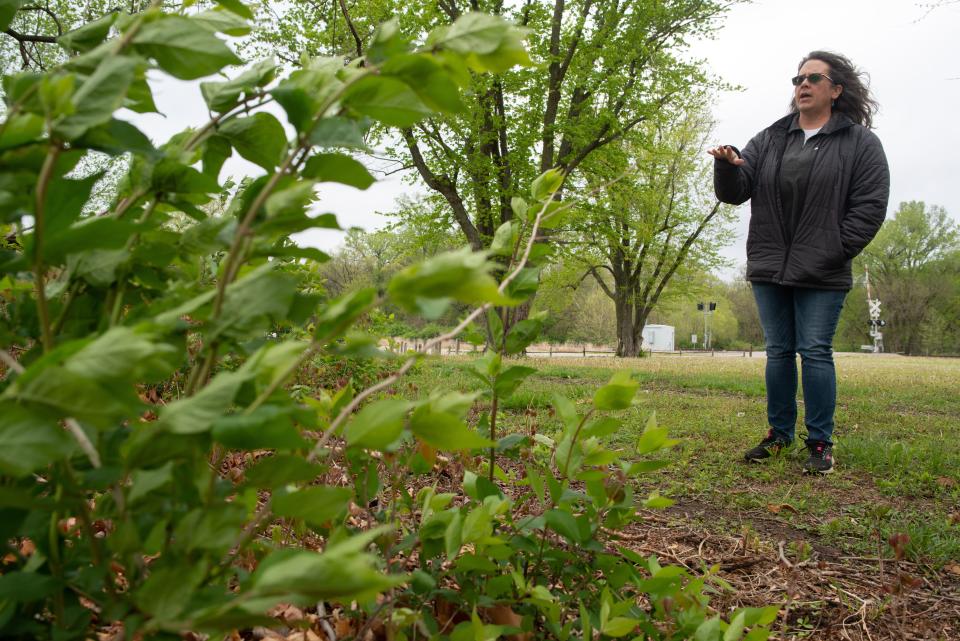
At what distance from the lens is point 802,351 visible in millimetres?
3596

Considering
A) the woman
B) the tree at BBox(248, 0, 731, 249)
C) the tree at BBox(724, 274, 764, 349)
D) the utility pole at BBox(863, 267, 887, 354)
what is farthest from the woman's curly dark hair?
the tree at BBox(724, 274, 764, 349)

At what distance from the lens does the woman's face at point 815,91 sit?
3723 millimetres

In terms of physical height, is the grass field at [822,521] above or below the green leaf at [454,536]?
below

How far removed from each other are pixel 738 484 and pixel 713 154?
191cm

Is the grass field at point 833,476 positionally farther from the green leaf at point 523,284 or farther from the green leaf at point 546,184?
the green leaf at point 546,184

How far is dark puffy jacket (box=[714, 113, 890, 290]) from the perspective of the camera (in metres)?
3.54

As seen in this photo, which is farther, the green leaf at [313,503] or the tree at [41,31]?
the tree at [41,31]

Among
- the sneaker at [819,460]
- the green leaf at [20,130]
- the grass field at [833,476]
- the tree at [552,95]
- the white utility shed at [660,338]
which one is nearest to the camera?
the green leaf at [20,130]

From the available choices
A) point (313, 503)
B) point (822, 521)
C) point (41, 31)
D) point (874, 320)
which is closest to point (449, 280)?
point (313, 503)

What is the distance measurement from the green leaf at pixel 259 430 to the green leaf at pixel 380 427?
9 centimetres

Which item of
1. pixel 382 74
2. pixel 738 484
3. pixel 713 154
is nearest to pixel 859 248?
pixel 713 154

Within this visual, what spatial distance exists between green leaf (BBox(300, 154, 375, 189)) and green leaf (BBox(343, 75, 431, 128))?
6cm

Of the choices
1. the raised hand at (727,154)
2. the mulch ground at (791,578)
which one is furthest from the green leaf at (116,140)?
the raised hand at (727,154)

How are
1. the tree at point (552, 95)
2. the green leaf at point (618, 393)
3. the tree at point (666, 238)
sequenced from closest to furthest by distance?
the green leaf at point (618, 393)
the tree at point (552, 95)
the tree at point (666, 238)
